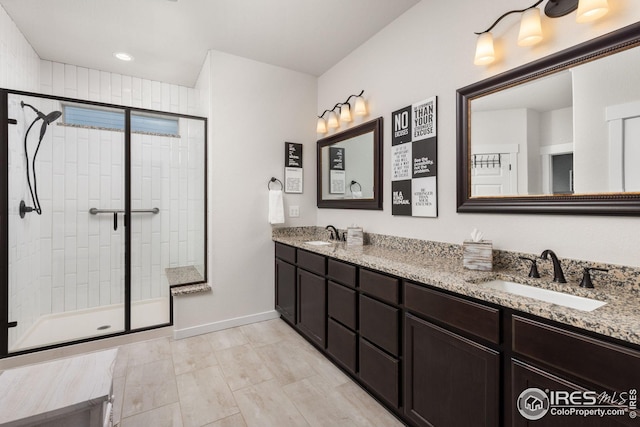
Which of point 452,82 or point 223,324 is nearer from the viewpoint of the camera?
point 452,82

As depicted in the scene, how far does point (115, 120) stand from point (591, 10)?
352 cm

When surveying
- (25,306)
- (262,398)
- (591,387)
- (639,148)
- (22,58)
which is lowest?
(262,398)

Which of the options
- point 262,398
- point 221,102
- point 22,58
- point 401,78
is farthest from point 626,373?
point 22,58

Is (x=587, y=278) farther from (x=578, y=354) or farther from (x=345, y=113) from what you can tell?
(x=345, y=113)

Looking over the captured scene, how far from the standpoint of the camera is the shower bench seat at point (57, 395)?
2.97ft

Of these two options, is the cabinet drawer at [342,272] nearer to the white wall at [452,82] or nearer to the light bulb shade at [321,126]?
the white wall at [452,82]

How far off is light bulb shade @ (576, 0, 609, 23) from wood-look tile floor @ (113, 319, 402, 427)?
219 cm

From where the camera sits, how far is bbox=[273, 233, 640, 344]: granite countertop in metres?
0.92

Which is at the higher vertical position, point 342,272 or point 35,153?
point 35,153

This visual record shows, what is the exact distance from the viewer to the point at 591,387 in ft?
3.04

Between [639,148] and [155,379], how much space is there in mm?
3004

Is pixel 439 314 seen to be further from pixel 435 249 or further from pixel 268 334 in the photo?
pixel 268 334

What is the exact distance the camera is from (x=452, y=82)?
197cm

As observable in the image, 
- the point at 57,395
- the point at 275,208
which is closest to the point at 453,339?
the point at 57,395
